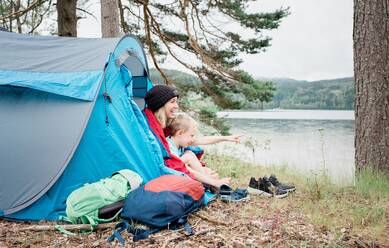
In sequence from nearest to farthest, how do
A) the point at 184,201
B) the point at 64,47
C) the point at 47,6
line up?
1. the point at 184,201
2. the point at 64,47
3. the point at 47,6

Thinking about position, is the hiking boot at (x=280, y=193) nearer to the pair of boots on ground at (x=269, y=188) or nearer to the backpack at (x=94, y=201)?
the pair of boots on ground at (x=269, y=188)

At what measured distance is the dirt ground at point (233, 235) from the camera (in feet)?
8.71

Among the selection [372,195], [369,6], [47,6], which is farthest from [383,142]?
[47,6]

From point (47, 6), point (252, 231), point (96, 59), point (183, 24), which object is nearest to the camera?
point (252, 231)

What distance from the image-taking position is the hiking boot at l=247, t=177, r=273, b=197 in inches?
154

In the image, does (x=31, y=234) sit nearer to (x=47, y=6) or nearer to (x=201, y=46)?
(x=201, y=46)

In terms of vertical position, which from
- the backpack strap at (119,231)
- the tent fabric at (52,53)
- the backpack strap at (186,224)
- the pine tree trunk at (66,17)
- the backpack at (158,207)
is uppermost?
the pine tree trunk at (66,17)

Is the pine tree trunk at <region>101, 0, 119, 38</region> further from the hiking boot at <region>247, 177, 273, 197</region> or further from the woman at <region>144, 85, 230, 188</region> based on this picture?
the hiking boot at <region>247, 177, 273, 197</region>

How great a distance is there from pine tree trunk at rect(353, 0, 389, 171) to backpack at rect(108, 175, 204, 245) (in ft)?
7.71

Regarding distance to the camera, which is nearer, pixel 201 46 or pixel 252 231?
pixel 252 231

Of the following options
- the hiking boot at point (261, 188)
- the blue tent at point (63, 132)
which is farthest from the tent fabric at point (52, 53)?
the hiking boot at point (261, 188)

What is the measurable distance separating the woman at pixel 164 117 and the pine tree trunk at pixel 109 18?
3.01 m

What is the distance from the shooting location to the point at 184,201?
3102 mm

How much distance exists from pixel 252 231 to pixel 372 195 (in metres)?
1.62
